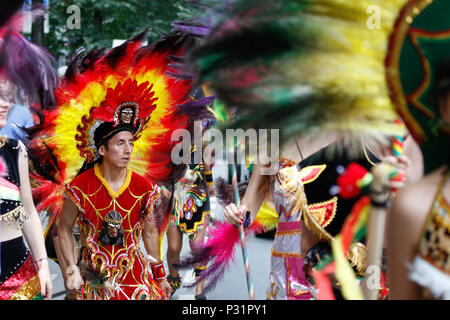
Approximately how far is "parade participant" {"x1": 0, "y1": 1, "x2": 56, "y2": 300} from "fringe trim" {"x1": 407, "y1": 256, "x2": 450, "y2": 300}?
226 cm

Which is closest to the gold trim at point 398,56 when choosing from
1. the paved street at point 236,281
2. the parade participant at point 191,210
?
the paved street at point 236,281

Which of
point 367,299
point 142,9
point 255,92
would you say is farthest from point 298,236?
point 142,9

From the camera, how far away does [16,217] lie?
3010mm

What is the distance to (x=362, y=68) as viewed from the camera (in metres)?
1.41

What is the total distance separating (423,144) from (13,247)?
2.40 metres

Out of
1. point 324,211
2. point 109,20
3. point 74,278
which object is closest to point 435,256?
point 324,211

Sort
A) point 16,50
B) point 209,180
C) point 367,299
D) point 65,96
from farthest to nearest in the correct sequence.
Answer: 1. point 209,180
2. point 65,96
3. point 16,50
4. point 367,299

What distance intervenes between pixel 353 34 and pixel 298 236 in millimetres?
1927

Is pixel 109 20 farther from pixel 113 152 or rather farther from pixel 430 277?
pixel 430 277

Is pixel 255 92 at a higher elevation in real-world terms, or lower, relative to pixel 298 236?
higher

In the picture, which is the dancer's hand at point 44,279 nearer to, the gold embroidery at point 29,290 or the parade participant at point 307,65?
the gold embroidery at point 29,290

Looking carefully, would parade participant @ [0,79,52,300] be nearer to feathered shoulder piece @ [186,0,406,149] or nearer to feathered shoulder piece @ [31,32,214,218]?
feathered shoulder piece @ [31,32,214,218]

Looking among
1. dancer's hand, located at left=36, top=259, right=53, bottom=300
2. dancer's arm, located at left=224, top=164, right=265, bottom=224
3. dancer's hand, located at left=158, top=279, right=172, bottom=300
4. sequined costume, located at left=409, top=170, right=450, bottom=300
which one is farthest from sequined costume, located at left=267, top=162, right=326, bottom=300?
sequined costume, located at left=409, top=170, right=450, bottom=300
